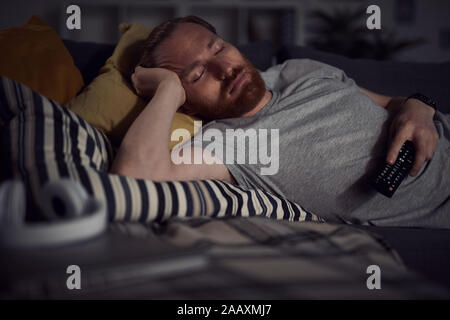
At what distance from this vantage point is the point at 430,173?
98cm

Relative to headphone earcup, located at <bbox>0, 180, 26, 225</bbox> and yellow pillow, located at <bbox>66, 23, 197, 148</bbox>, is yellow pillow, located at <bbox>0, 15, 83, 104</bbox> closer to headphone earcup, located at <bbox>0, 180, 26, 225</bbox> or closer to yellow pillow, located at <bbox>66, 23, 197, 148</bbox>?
yellow pillow, located at <bbox>66, 23, 197, 148</bbox>

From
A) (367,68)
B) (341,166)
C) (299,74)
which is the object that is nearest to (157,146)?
(341,166)

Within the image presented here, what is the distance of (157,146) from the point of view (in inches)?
32.8

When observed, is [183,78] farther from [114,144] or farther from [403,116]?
[403,116]

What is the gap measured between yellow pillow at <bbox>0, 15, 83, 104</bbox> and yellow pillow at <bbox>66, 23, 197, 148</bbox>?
0.07 m

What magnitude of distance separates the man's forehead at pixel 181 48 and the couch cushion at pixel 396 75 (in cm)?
46

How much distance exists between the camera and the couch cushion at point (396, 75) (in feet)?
4.47

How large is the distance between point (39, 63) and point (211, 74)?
0.49 m

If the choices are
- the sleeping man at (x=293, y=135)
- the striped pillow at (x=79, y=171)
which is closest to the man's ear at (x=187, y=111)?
the sleeping man at (x=293, y=135)

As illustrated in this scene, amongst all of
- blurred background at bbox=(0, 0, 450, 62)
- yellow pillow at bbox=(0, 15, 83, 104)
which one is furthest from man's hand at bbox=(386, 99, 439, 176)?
blurred background at bbox=(0, 0, 450, 62)

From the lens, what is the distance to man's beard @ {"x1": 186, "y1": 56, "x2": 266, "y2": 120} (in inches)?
43.2

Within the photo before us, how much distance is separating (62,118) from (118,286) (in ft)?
1.41

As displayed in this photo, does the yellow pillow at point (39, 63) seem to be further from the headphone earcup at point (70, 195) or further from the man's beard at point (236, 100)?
the headphone earcup at point (70, 195)

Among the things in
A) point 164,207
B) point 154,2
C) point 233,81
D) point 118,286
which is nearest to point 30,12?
point 154,2
